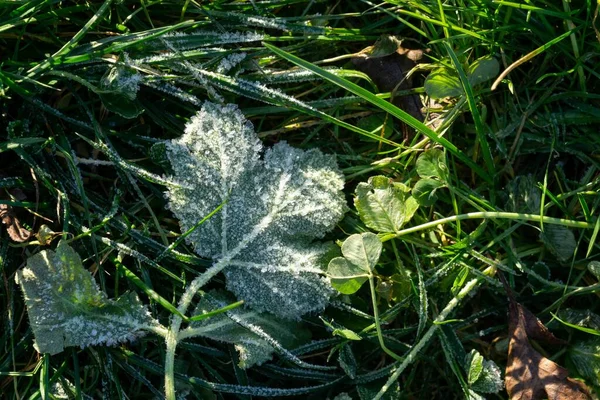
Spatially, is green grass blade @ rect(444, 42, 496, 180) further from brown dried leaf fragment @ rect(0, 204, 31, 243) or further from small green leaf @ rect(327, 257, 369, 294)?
brown dried leaf fragment @ rect(0, 204, 31, 243)

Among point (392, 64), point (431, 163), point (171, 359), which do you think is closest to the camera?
point (171, 359)

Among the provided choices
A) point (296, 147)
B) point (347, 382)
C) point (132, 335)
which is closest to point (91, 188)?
point (132, 335)

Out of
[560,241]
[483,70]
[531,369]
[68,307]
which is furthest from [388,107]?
[68,307]

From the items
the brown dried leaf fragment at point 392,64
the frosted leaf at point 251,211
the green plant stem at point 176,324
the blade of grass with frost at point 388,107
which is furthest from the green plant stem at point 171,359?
the brown dried leaf fragment at point 392,64

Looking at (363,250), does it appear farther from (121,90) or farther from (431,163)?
(121,90)

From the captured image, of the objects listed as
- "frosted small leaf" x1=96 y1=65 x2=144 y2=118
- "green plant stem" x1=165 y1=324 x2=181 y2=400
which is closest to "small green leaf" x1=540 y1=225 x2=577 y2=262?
"green plant stem" x1=165 y1=324 x2=181 y2=400

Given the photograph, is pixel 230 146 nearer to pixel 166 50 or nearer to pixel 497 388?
pixel 166 50
